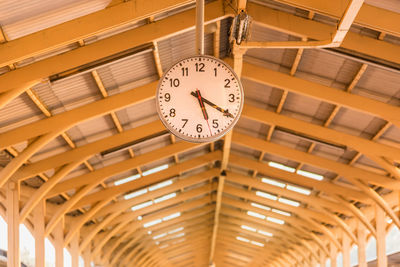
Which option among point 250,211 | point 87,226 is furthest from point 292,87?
point 250,211

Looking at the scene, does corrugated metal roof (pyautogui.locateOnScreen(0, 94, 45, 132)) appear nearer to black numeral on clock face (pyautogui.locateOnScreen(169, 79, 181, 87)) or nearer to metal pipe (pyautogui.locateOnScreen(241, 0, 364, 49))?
metal pipe (pyautogui.locateOnScreen(241, 0, 364, 49))

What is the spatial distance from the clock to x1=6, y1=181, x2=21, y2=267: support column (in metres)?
12.3

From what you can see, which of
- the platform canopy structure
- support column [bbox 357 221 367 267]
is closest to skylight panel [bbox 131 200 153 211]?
the platform canopy structure

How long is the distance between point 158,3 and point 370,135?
11.6 meters

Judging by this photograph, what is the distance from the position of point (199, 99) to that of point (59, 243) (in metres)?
18.7

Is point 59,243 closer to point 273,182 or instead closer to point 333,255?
point 273,182

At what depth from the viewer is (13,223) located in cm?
1953

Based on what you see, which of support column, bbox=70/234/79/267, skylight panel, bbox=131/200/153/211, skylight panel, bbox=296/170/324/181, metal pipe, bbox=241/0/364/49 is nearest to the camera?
metal pipe, bbox=241/0/364/49

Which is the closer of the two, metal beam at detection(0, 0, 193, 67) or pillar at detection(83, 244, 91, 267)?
metal beam at detection(0, 0, 193, 67)

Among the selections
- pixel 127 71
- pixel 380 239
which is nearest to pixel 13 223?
pixel 127 71

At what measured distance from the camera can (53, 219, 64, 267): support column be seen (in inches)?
997

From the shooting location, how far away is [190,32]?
16906mm

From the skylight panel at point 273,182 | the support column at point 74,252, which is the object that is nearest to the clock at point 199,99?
the support column at point 74,252

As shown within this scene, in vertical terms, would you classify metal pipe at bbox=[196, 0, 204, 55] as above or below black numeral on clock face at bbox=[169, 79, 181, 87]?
above
